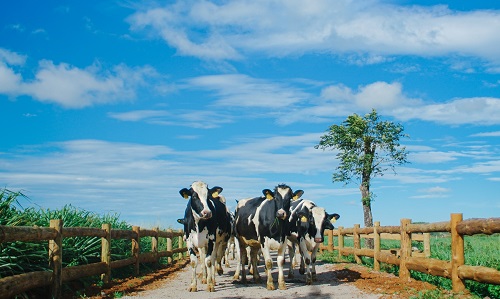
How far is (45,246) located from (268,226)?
502 cm

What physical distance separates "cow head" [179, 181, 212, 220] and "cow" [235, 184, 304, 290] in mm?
1440

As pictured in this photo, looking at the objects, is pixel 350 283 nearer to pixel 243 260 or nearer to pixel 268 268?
pixel 268 268

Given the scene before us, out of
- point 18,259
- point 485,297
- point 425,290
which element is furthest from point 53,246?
point 485,297

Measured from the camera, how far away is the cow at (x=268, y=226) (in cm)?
1274

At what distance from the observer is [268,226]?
1313cm

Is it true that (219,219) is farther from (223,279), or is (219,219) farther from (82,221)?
(82,221)

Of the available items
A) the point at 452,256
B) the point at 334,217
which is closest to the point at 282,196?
the point at 452,256

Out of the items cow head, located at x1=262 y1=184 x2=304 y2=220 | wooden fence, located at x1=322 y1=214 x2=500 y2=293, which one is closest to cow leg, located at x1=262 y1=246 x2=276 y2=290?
cow head, located at x1=262 y1=184 x2=304 y2=220

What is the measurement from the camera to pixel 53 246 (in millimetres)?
11062

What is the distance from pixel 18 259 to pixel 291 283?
6.64 meters

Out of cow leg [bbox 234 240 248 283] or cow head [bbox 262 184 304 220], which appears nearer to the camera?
cow head [bbox 262 184 304 220]

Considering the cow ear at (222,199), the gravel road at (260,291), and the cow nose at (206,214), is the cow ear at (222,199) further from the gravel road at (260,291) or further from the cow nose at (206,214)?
the cow nose at (206,214)

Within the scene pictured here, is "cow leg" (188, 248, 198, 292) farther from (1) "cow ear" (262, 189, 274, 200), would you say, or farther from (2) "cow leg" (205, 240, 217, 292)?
(1) "cow ear" (262, 189, 274, 200)

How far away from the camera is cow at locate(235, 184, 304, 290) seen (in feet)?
41.8
